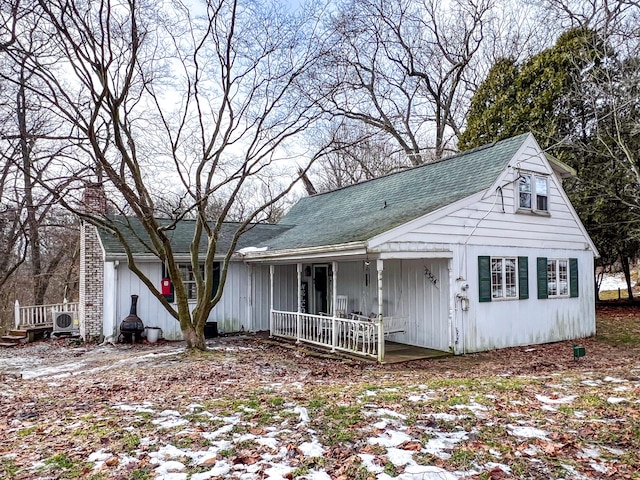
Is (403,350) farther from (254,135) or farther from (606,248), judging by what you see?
(606,248)

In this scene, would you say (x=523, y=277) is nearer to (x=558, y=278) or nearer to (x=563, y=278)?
(x=558, y=278)

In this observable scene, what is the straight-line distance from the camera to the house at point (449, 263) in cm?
1078

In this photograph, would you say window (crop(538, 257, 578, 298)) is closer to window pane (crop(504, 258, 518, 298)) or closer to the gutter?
window pane (crop(504, 258, 518, 298))

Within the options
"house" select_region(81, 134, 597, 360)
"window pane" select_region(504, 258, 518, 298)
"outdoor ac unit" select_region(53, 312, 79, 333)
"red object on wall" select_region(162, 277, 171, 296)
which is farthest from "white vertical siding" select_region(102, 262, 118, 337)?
"window pane" select_region(504, 258, 518, 298)

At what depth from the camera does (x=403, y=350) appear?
1127 cm

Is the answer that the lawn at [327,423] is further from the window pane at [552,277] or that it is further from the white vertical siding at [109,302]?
the white vertical siding at [109,302]

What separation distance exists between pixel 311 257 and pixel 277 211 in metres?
20.3

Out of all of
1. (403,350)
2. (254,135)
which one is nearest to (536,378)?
(403,350)

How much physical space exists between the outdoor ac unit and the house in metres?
3.17

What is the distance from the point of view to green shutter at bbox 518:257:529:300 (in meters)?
11.9

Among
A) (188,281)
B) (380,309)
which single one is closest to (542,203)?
(380,309)

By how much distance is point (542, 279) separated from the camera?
12.4 metres

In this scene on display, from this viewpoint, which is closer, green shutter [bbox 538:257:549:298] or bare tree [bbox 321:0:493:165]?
green shutter [bbox 538:257:549:298]

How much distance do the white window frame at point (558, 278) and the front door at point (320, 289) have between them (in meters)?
6.07
